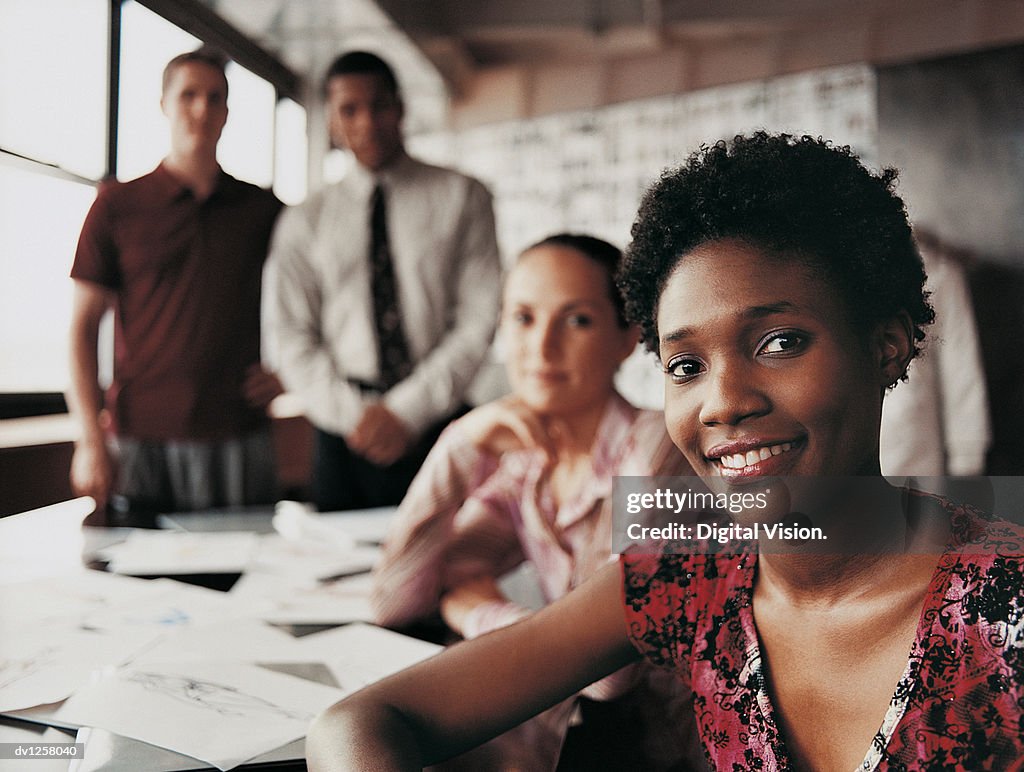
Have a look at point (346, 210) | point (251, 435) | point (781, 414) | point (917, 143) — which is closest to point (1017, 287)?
point (917, 143)

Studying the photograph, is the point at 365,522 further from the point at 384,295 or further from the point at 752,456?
the point at 752,456

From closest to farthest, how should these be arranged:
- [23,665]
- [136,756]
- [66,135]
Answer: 1. [136,756]
2. [23,665]
3. [66,135]

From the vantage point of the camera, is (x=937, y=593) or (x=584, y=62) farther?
(x=584, y=62)

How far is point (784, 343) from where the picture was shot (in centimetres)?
45

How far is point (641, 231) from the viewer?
0.53 metres

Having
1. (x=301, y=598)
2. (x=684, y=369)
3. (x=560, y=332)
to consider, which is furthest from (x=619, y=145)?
(x=301, y=598)

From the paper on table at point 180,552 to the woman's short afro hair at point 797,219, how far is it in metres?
0.56

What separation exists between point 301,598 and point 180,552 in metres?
0.20

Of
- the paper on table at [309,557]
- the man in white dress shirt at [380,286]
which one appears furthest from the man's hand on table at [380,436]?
the paper on table at [309,557]

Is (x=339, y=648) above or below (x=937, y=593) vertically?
below

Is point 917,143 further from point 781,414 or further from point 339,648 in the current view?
point 339,648

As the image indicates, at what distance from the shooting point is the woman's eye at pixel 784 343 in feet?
1.49

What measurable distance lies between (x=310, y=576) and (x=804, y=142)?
1.98 feet

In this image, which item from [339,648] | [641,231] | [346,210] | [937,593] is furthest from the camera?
[346,210]
